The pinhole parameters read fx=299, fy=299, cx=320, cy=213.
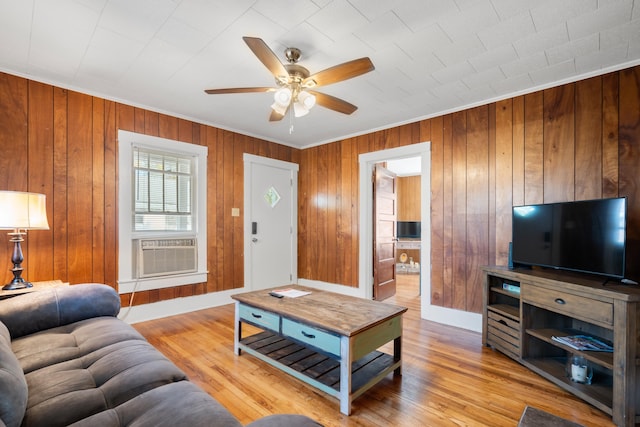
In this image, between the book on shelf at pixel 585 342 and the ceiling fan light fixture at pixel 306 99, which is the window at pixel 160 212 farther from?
the book on shelf at pixel 585 342

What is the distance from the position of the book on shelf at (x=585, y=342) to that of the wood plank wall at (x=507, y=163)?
0.71 metres

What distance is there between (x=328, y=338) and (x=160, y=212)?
275cm

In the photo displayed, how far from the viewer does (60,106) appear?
294 centimetres

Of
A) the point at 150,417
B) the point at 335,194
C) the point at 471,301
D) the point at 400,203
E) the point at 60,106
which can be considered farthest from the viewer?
the point at 400,203

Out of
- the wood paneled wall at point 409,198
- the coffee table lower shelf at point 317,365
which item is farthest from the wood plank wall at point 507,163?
the wood paneled wall at point 409,198

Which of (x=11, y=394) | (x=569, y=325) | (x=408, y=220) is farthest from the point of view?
(x=408, y=220)

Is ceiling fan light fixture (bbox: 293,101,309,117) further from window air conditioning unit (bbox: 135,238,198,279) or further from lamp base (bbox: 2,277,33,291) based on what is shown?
lamp base (bbox: 2,277,33,291)

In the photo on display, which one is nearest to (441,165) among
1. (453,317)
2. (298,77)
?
(453,317)

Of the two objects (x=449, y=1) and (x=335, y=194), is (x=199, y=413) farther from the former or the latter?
(x=335, y=194)

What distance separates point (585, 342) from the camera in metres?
2.11

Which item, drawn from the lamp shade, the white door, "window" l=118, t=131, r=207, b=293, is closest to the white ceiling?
"window" l=118, t=131, r=207, b=293

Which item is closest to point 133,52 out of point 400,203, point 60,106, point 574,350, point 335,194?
point 60,106

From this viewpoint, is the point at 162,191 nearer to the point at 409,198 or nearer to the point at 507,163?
the point at 507,163

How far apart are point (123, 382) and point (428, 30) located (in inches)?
104
